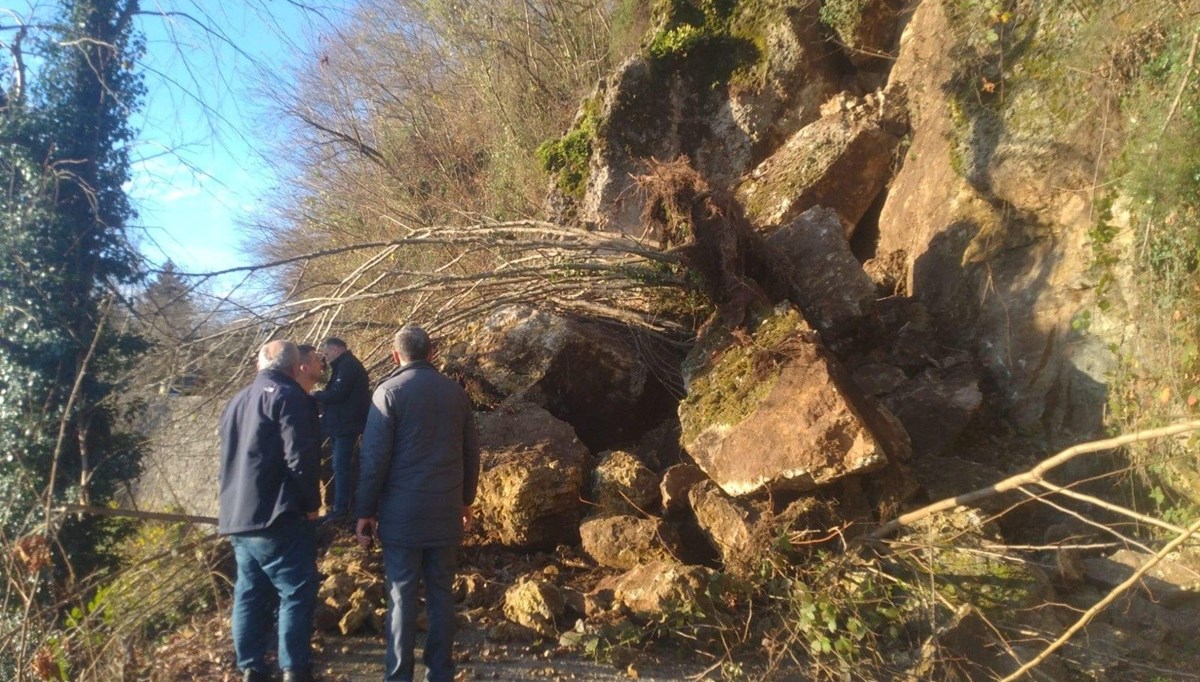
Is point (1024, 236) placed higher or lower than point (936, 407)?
higher

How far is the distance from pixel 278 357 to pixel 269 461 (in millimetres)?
564

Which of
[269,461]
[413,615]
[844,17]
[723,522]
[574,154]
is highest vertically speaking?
Result: [844,17]

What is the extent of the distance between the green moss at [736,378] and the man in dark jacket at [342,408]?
2324mm

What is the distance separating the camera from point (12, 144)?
6.97 meters

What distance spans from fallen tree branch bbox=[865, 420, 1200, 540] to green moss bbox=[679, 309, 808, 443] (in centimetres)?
113

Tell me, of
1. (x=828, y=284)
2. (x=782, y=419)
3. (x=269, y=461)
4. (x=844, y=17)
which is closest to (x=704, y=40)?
(x=844, y=17)

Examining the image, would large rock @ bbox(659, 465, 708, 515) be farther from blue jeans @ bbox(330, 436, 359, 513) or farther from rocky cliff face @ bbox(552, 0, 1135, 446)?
blue jeans @ bbox(330, 436, 359, 513)

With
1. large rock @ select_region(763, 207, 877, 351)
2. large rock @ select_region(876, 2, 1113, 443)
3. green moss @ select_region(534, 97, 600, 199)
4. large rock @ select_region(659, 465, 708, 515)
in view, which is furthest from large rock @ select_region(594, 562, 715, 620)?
green moss @ select_region(534, 97, 600, 199)

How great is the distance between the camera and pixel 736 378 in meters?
5.86

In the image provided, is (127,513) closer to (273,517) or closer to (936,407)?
(273,517)

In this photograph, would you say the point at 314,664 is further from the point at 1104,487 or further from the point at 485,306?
the point at 1104,487

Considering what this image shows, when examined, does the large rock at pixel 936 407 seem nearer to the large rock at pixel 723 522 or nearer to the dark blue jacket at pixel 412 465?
the large rock at pixel 723 522

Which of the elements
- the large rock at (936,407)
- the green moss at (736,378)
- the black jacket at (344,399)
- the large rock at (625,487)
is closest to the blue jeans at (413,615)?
the large rock at (625,487)

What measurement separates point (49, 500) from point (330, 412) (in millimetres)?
1907
